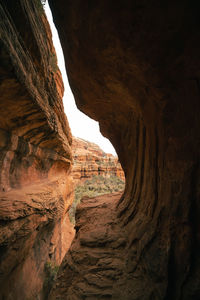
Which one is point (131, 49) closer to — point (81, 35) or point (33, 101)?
point (81, 35)

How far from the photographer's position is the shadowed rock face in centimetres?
126

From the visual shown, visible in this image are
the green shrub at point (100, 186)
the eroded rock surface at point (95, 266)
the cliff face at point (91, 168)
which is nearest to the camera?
the eroded rock surface at point (95, 266)

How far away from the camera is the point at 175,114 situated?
1.66 m

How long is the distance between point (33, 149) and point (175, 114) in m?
3.46

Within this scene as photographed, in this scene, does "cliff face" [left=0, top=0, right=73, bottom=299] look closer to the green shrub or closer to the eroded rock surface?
the eroded rock surface

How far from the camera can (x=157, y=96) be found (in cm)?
177

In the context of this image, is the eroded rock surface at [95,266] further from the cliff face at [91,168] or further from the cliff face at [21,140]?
the cliff face at [91,168]

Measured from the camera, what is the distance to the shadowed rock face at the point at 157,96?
1259mm

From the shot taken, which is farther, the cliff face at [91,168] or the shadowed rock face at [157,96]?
the cliff face at [91,168]

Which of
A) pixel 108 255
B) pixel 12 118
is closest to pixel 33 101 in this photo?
pixel 12 118

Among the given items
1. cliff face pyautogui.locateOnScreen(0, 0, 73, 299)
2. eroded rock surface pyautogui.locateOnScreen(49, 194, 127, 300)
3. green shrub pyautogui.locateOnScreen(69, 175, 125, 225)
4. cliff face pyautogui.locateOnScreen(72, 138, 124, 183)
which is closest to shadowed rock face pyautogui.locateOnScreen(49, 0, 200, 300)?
eroded rock surface pyautogui.locateOnScreen(49, 194, 127, 300)

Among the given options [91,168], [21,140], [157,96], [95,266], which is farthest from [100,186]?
[157,96]

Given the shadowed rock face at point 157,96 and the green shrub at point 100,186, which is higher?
the shadowed rock face at point 157,96

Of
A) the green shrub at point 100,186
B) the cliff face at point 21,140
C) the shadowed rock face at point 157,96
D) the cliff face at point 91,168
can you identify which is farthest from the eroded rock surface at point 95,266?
the cliff face at point 91,168
